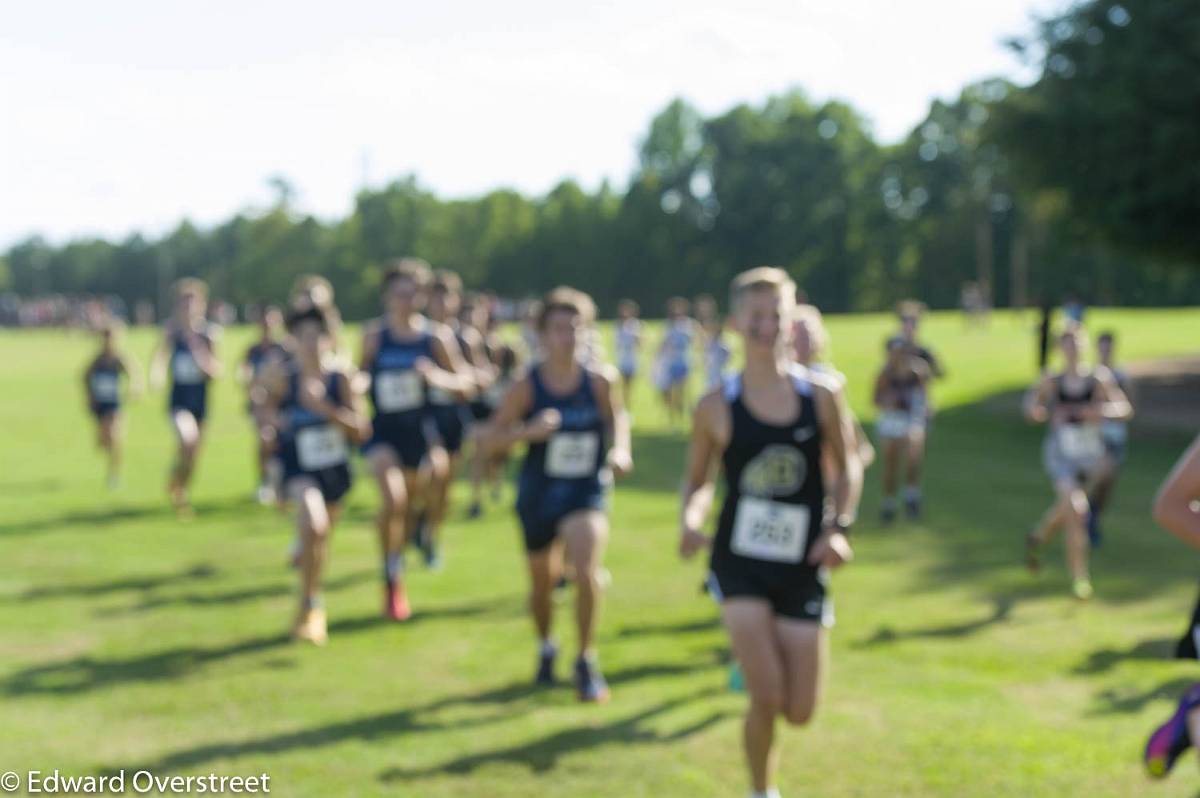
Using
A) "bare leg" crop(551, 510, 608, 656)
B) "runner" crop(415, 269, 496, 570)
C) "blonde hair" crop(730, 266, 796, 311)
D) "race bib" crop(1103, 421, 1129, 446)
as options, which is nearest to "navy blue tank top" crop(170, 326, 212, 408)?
"runner" crop(415, 269, 496, 570)

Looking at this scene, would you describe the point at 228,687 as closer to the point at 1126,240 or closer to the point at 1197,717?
the point at 1197,717

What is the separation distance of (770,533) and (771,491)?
0.16 meters

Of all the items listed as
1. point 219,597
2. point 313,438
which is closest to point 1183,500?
point 313,438

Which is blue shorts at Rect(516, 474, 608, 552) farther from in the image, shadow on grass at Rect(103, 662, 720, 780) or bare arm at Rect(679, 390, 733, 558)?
bare arm at Rect(679, 390, 733, 558)

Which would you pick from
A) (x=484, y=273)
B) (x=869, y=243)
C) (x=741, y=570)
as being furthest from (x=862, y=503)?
(x=484, y=273)

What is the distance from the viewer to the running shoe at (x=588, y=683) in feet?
23.3

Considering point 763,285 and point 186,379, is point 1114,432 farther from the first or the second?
point 186,379

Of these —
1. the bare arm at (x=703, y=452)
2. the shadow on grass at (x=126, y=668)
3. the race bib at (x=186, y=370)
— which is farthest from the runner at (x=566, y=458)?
the race bib at (x=186, y=370)

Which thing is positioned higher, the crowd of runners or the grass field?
the crowd of runners

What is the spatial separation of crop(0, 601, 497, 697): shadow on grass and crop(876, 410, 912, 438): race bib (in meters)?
6.26

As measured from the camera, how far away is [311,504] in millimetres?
8438

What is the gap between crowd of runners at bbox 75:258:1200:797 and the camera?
16.7 ft

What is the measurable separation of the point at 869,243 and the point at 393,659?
82505 millimetres

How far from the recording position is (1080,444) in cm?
998
